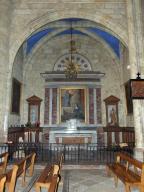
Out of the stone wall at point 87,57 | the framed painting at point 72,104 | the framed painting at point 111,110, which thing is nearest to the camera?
the framed painting at point 111,110

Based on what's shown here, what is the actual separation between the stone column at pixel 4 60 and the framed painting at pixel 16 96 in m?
2.68

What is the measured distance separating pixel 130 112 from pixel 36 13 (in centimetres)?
770

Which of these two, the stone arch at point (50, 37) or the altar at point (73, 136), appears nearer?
the altar at point (73, 136)

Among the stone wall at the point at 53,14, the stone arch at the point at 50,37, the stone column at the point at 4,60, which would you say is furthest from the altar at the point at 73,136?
the stone wall at the point at 53,14

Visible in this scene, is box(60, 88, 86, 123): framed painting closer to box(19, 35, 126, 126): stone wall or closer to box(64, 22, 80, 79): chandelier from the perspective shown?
box(19, 35, 126, 126): stone wall

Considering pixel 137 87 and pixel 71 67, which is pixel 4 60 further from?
pixel 137 87

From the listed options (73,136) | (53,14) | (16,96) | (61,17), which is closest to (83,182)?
(73,136)

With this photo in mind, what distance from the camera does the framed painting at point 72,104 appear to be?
1416 centimetres

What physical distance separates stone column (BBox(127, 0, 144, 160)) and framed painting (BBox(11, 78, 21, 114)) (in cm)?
688

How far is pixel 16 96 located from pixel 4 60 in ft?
12.6

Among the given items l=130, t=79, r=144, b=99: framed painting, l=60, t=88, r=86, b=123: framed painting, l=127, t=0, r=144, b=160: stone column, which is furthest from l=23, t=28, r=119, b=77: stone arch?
l=130, t=79, r=144, b=99: framed painting

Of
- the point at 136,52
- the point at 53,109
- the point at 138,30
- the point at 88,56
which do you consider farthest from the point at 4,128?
the point at 88,56

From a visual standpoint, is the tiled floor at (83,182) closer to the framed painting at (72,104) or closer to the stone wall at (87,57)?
the framed painting at (72,104)

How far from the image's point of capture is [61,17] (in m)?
10.5
